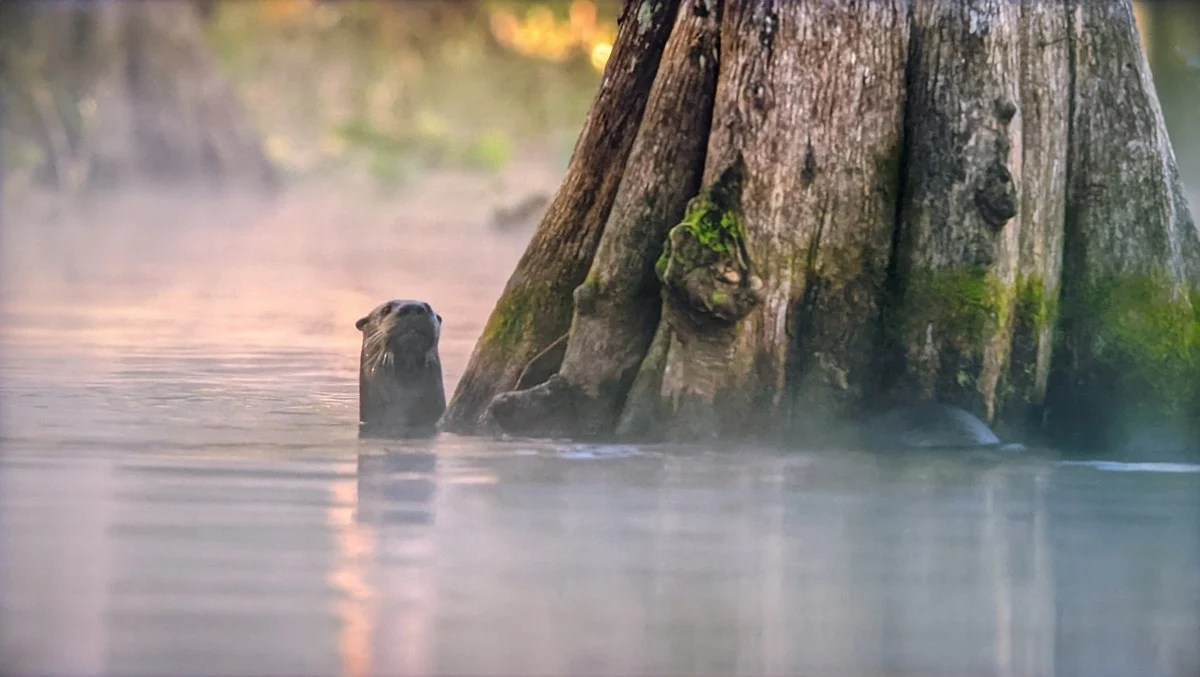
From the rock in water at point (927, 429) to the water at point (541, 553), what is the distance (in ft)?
0.64

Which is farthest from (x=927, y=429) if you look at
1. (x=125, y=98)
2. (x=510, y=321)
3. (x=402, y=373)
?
(x=125, y=98)

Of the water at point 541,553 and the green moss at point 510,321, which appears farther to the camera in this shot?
the green moss at point 510,321

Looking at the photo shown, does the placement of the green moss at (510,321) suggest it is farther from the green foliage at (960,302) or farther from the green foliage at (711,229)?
the green foliage at (960,302)

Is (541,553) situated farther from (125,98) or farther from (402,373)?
(125,98)

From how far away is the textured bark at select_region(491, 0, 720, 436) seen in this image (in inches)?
329

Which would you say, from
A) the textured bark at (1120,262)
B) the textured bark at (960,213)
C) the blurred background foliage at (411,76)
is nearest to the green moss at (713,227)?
the textured bark at (960,213)

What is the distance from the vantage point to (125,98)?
24.8 metres

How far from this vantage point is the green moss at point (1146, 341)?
323 inches

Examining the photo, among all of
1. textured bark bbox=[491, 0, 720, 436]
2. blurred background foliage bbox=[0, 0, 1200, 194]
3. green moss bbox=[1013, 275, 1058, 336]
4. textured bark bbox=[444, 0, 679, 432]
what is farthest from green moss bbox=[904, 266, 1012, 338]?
blurred background foliage bbox=[0, 0, 1200, 194]

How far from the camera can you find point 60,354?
38.7ft

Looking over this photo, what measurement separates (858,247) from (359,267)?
1324cm

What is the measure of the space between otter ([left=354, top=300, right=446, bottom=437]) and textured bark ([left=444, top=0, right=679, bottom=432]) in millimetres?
203

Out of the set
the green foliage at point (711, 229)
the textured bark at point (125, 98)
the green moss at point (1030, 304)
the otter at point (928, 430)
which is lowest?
the otter at point (928, 430)

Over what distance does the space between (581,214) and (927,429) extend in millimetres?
1843
